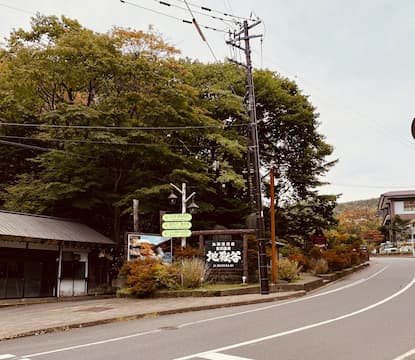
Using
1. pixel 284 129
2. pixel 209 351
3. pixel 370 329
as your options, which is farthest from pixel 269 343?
pixel 284 129

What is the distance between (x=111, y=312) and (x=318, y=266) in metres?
14.6

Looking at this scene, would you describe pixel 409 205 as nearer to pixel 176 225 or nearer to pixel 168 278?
pixel 176 225

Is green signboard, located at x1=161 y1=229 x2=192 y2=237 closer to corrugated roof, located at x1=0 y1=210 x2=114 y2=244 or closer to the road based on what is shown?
corrugated roof, located at x1=0 y1=210 x2=114 y2=244

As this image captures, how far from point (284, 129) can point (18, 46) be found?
755 inches

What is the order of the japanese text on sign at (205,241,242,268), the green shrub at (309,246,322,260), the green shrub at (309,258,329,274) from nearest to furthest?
the japanese text on sign at (205,241,242,268) → the green shrub at (309,258,329,274) → the green shrub at (309,246,322,260)

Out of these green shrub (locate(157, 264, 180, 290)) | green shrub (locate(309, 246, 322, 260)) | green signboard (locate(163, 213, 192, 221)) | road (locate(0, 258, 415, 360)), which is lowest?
road (locate(0, 258, 415, 360))

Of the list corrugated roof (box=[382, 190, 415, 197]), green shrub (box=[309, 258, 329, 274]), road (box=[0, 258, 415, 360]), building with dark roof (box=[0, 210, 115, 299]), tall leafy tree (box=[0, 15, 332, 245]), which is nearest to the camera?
road (box=[0, 258, 415, 360])

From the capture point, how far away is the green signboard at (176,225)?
769 inches

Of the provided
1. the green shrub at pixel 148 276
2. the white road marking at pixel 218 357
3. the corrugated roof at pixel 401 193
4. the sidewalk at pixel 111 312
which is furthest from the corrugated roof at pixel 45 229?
the corrugated roof at pixel 401 193

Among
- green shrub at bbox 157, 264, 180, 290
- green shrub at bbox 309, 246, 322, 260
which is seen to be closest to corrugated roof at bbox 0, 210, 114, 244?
green shrub at bbox 157, 264, 180, 290

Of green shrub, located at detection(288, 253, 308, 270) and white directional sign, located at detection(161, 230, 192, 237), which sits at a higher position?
white directional sign, located at detection(161, 230, 192, 237)

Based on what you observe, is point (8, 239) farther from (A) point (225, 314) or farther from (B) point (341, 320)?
(B) point (341, 320)

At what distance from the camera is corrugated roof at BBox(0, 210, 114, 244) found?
66.4 feet

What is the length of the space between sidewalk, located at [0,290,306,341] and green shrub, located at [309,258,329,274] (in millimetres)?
7391
